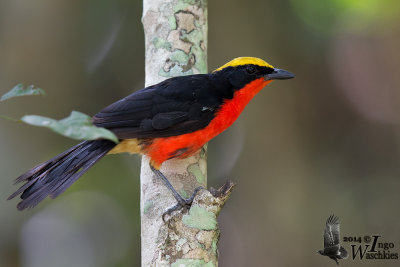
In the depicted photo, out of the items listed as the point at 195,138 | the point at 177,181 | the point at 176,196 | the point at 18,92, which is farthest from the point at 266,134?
the point at 18,92

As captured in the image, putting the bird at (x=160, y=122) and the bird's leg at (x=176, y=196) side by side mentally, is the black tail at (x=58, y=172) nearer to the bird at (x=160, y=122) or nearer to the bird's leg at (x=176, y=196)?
the bird at (x=160, y=122)

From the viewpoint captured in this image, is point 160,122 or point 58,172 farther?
point 160,122

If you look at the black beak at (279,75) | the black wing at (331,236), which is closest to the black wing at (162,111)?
the black beak at (279,75)

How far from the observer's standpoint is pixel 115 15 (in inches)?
273

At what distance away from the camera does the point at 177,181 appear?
10.2ft

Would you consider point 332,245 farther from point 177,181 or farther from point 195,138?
point 177,181

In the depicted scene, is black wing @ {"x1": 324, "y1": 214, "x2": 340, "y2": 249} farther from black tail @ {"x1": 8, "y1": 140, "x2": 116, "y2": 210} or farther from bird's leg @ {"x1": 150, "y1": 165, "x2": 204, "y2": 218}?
black tail @ {"x1": 8, "y1": 140, "x2": 116, "y2": 210}

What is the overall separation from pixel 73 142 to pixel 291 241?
317cm

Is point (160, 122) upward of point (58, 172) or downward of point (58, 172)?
upward

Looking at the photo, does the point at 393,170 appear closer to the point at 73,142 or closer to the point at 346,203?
the point at 346,203

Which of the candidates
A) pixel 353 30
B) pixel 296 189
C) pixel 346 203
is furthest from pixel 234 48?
pixel 346 203

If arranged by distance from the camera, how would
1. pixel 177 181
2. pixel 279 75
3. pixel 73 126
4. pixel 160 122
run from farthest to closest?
pixel 279 75 → pixel 160 122 → pixel 177 181 → pixel 73 126

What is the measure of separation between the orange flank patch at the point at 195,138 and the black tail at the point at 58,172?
0.33 meters

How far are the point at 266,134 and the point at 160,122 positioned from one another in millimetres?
2790
